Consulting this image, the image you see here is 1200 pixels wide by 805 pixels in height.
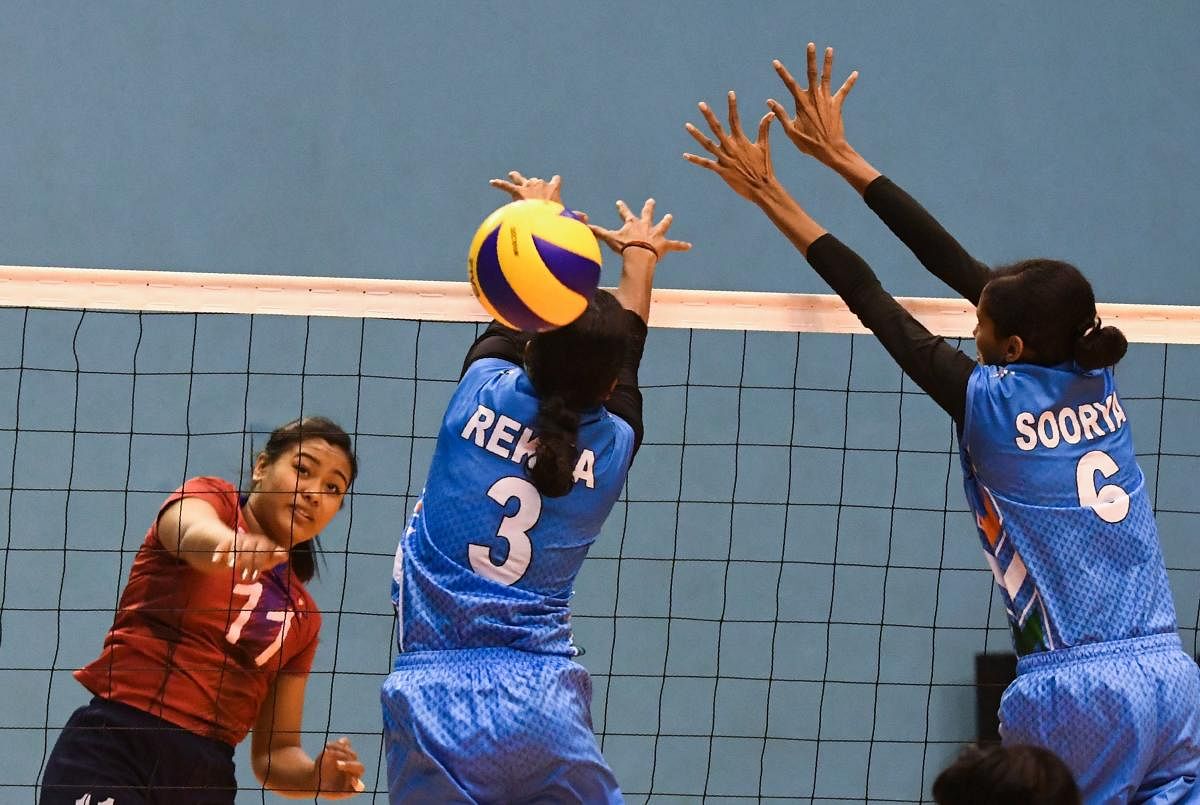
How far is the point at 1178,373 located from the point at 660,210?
7.56ft

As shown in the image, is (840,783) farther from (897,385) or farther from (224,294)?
(224,294)

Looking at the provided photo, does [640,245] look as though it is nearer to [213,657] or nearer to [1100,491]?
[1100,491]

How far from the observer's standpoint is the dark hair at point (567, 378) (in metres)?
3.19

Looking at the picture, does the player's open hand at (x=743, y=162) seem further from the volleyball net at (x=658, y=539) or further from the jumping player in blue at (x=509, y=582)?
the volleyball net at (x=658, y=539)

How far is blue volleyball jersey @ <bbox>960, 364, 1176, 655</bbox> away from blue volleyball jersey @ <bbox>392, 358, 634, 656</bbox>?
82 cm

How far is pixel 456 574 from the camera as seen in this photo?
3227 mm

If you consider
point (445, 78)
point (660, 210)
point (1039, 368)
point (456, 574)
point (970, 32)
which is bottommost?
point (456, 574)

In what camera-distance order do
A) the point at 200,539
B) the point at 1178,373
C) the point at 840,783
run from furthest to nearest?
the point at 1178,373 < the point at 840,783 < the point at 200,539

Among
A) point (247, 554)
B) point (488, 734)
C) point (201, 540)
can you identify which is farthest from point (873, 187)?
point (201, 540)

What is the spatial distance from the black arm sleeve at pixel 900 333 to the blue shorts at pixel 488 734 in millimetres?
1018

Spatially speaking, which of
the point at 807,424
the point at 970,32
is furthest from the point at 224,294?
the point at 970,32

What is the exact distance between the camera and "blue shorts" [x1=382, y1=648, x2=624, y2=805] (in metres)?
3.13

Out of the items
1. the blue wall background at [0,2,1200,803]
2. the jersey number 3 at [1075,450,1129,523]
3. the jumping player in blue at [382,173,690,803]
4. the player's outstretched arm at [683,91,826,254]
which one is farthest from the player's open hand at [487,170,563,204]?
the blue wall background at [0,2,1200,803]

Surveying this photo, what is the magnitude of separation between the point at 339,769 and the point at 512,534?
44.4 inches
